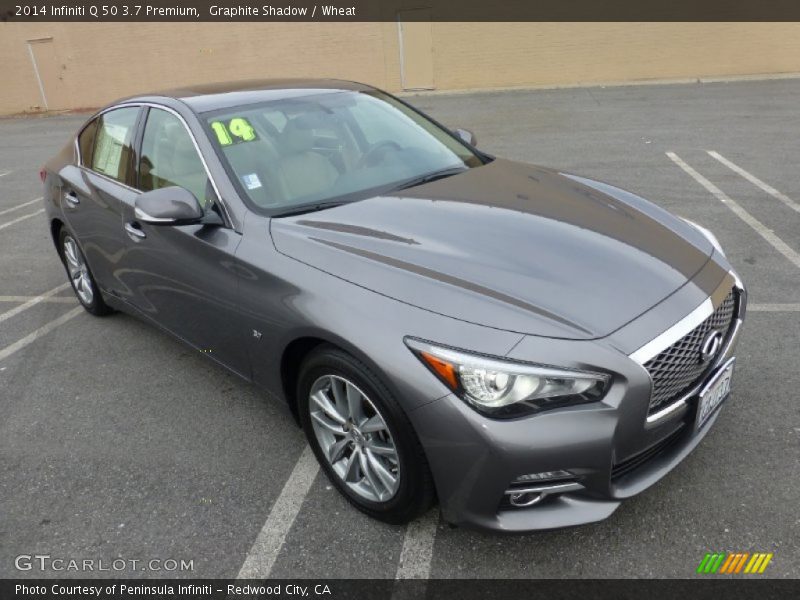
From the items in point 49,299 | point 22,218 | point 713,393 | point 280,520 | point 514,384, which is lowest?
point 22,218

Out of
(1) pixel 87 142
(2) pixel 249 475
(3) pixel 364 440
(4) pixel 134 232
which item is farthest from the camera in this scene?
(1) pixel 87 142

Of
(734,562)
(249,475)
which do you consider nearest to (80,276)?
(249,475)

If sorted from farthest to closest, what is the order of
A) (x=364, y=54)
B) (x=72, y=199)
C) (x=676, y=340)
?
(x=364, y=54) → (x=72, y=199) → (x=676, y=340)

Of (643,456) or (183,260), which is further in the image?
(183,260)

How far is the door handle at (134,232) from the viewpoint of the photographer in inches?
138

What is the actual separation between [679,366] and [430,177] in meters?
1.59

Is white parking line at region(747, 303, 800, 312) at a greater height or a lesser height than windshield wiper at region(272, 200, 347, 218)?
lesser

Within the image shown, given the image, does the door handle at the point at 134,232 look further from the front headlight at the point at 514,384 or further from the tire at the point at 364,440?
the front headlight at the point at 514,384

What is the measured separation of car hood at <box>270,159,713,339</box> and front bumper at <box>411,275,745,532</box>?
17 cm

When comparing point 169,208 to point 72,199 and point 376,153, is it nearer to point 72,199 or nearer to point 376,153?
point 376,153

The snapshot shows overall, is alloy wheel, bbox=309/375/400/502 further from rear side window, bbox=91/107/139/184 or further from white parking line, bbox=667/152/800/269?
white parking line, bbox=667/152/800/269

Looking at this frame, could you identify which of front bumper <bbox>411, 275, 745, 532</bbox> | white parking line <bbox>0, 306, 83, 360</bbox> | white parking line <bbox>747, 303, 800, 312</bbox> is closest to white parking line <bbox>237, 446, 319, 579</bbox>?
front bumper <bbox>411, 275, 745, 532</bbox>

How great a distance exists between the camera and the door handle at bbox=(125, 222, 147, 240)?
350 centimetres

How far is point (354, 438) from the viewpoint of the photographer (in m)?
2.56
